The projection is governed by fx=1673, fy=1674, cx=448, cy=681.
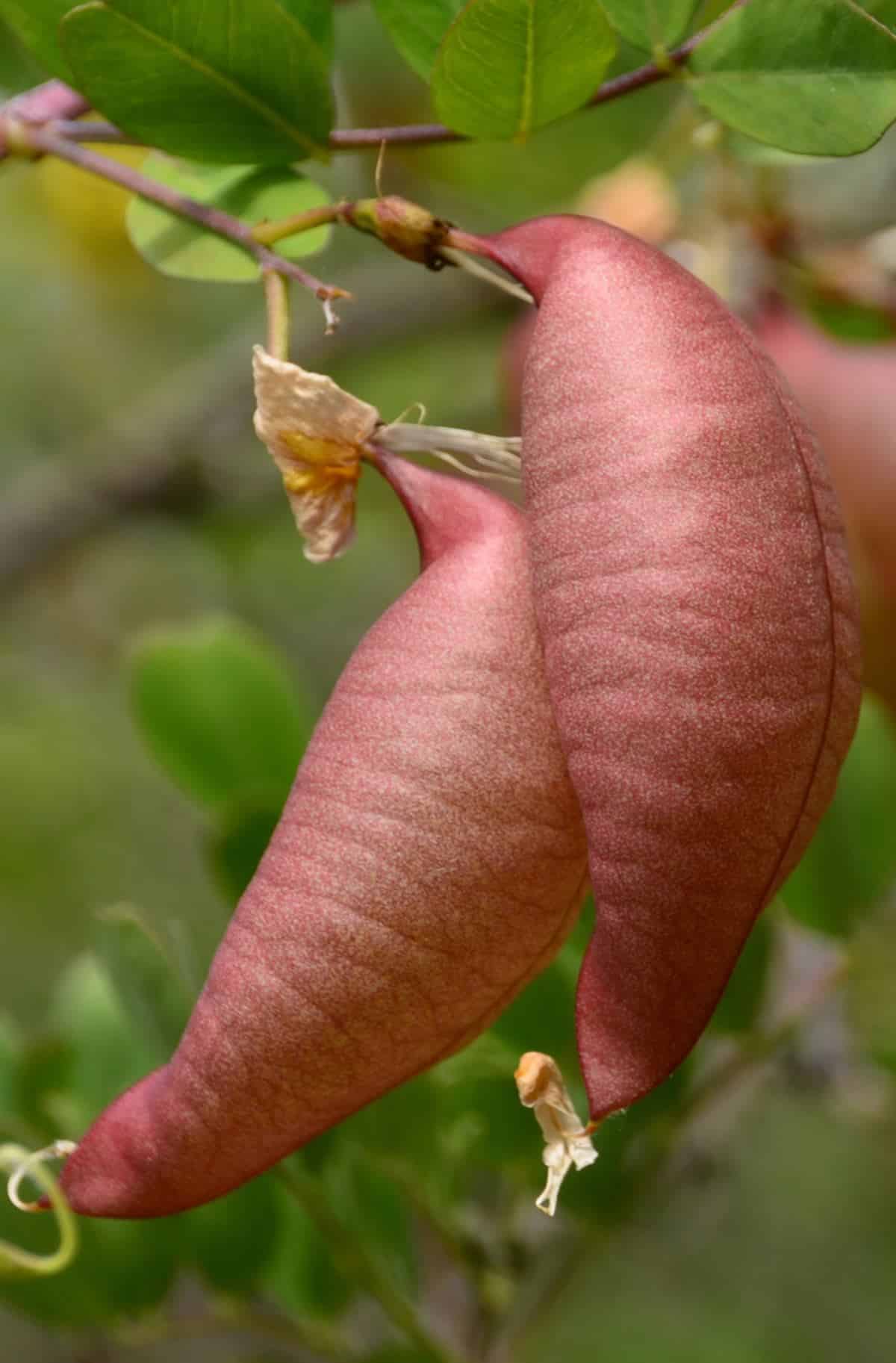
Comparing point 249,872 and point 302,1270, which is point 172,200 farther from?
point 302,1270

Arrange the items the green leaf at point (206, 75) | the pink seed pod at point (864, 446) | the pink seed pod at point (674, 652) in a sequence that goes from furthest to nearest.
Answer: the pink seed pod at point (864, 446)
the green leaf at point (206, 75)
the pink seed pod at point (674, 652)

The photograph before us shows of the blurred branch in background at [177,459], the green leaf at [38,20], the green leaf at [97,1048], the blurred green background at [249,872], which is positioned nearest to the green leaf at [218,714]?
the blurred green background at [249,872]

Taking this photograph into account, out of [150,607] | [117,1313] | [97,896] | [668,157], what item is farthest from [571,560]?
[150,607]

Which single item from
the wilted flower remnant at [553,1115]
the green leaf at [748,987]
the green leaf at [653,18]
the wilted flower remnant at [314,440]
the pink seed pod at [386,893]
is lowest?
the green leaf at [748,987]

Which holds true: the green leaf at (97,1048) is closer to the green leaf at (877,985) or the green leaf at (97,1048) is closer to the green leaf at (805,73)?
the green leaf at (877,985)

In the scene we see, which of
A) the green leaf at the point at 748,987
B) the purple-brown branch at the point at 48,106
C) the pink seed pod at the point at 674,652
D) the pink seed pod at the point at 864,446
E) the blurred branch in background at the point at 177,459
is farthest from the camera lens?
the blurred branch in background at the point at 177,459

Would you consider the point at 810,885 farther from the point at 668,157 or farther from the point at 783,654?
the point at 668,157

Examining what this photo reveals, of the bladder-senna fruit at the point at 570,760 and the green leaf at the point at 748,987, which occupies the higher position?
the bladder-senna fruit at the point at 570,760
